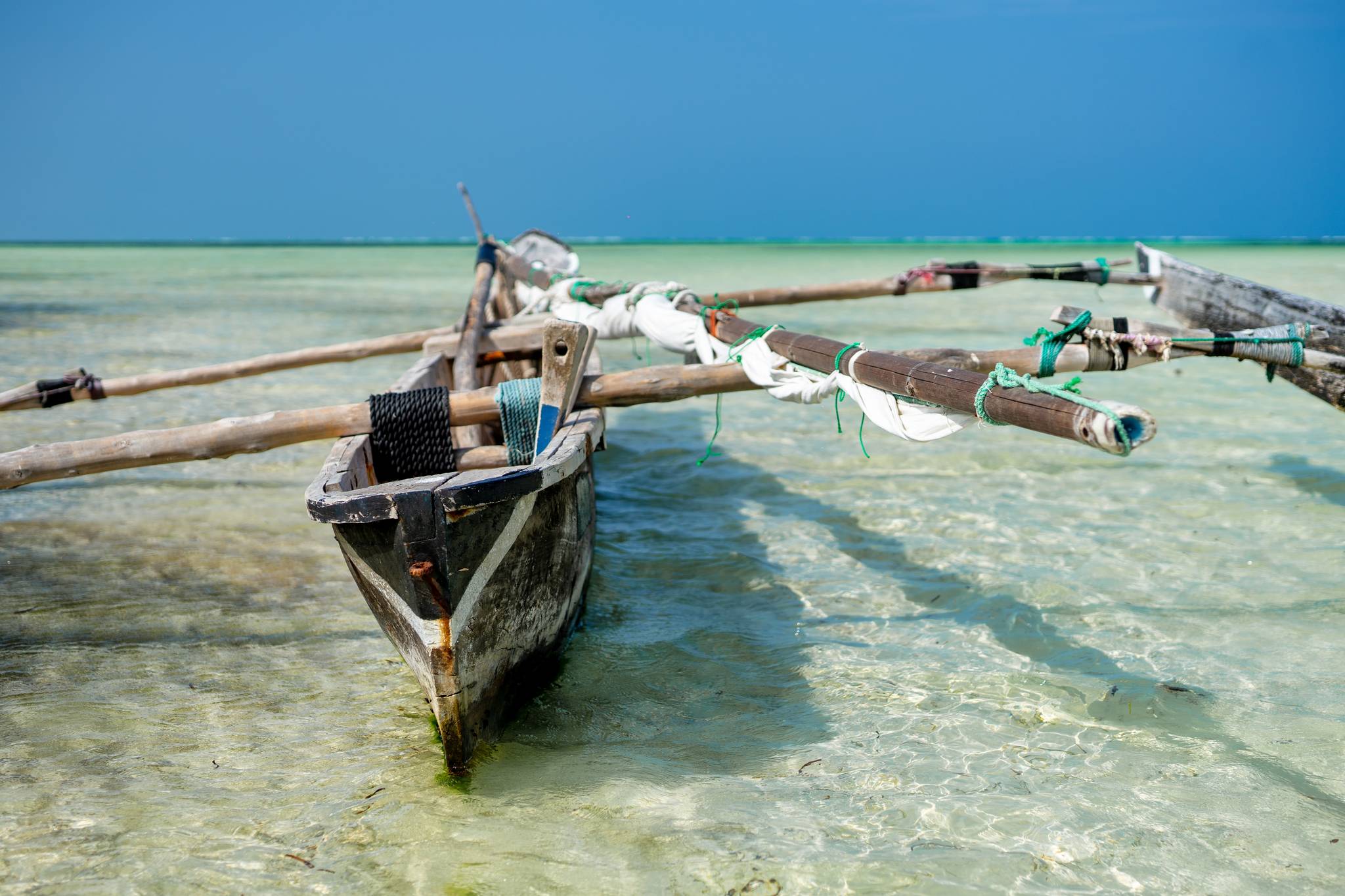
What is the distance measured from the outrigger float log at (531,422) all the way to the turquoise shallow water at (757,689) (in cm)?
39

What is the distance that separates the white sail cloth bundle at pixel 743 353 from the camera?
2838mm

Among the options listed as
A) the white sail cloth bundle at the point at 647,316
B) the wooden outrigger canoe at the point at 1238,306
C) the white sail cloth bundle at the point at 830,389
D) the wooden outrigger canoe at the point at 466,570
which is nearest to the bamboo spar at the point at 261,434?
the white sail cloth bundle at the point at 830,389

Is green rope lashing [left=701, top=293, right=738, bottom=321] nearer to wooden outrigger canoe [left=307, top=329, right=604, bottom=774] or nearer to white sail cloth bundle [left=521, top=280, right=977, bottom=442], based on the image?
white sail cloth bundle [left=521, top=280, right=977, bottom=442]

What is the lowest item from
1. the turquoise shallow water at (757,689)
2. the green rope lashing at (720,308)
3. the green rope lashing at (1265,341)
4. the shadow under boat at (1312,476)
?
the turquoise shallow water at (757,689)

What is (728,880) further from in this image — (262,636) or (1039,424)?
(262,636)

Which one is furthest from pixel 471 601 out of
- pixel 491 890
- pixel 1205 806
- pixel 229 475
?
pixel 229 475

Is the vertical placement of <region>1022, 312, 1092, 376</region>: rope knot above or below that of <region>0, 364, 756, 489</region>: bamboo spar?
above

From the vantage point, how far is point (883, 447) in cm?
654

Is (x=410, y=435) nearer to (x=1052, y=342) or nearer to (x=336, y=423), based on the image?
(x=336, y=423)

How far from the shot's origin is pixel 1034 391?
2.29 meters

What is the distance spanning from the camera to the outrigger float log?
2.46 meters

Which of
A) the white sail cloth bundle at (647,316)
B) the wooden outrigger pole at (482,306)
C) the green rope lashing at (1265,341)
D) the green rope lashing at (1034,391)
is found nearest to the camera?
the green rope lashing at (1034,391)

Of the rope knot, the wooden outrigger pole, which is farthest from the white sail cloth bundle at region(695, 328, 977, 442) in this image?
the wooden outrigger pole

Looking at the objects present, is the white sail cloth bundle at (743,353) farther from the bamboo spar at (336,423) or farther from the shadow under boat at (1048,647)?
the shadow under boat at (1048,647)
